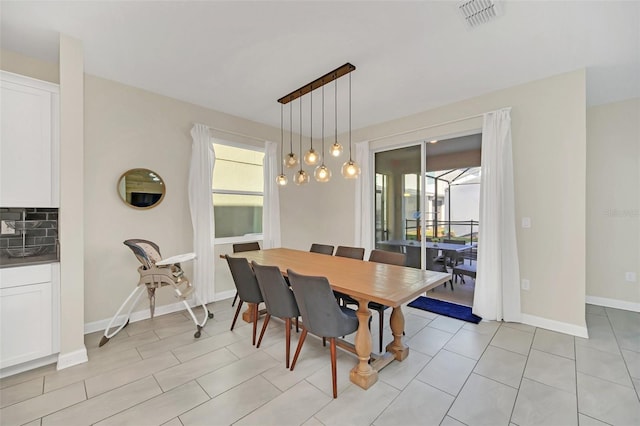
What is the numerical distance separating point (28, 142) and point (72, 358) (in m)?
1.88

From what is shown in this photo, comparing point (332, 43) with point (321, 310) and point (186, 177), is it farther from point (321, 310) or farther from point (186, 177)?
point (186, 177)

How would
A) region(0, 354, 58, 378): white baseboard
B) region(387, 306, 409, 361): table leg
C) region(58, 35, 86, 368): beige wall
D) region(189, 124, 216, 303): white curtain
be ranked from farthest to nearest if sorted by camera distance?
region(189, 124, 216, 303): white curtain
region(387, 306, 409, 361): table leg
region(58, 35, 86, 368): beige wall
region(0, 354, 58, 378): white baseboard

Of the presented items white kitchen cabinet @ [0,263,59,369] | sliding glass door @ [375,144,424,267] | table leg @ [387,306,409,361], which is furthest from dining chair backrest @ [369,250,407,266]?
white kitchen cabinet @ [0,263,59,369]

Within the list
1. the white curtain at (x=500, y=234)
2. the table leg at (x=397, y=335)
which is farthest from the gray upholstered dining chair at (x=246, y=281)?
the white curtain at (x=500, y=234)

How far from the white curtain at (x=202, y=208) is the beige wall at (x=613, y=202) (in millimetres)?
5438

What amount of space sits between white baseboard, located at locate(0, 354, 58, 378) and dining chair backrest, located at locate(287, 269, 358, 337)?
229 cm

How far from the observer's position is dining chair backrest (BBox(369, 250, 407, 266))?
2.91 meters

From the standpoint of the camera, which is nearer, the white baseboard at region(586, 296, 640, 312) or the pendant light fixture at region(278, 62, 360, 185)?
the pendant light fixture at region(278, 62, 360, 185)

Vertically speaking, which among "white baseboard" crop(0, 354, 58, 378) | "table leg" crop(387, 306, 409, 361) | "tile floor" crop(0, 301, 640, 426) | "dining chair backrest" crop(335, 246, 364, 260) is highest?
"dining chair backrest" crop(335, 246, 364, 260)

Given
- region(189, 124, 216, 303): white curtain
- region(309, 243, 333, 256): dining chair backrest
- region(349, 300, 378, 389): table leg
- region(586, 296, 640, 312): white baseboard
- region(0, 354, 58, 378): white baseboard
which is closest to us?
region(349, 300, 378, 389): table leg

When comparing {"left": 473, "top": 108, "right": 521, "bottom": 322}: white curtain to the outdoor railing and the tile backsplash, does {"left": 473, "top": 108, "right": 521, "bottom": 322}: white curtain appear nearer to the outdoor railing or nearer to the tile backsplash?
the outdoor railing

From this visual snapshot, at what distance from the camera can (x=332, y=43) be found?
236 centimetres

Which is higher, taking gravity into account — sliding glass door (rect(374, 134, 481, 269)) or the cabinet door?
sliding glass door (rect(374, 134, 481, 269))

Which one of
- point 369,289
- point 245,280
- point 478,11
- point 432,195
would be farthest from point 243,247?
point 478,11
